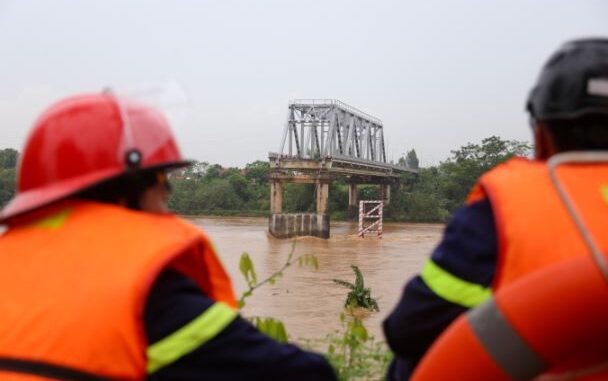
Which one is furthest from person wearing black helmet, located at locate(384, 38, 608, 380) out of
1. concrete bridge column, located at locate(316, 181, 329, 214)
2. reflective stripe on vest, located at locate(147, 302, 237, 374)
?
concrete bridge column, located at locate(316, 181, 329, 214)

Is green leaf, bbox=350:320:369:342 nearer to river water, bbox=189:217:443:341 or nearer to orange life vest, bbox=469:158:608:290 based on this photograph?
orange life vest, bbox=469:158:608:290

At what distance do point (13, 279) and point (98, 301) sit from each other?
209mm

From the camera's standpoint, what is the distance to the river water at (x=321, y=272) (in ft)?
32.1

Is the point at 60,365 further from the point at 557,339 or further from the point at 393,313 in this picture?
the point at 557,339

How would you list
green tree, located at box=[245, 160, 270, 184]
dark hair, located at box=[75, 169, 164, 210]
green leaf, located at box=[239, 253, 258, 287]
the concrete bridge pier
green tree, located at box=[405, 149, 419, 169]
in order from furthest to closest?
1. green tree, located at box=[405, 149, 419, 169]
2. green tree, located at box=[245, 160, 270, 184]
3. the concrete bridge pier
4. green leaf, located at box=[239, 253, 258, 287]
5. dark hair, located at box=[75, 169, 164, 210]

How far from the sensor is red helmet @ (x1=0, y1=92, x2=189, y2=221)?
1.29m

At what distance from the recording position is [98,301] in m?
1.09

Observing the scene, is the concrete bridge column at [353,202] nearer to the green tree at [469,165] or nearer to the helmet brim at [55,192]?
the green tree at [469,165]

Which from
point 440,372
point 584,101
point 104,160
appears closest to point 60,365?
point 104,160

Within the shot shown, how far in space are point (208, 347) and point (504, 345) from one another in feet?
1.60

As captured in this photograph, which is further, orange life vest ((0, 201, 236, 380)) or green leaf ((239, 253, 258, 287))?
green leaf ((239, 253, 258, 287))

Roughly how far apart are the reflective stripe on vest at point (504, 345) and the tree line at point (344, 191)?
4109 centimetres

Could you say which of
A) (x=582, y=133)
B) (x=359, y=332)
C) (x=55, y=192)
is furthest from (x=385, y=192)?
(x=55, y=192)

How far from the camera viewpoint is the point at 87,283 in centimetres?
111
